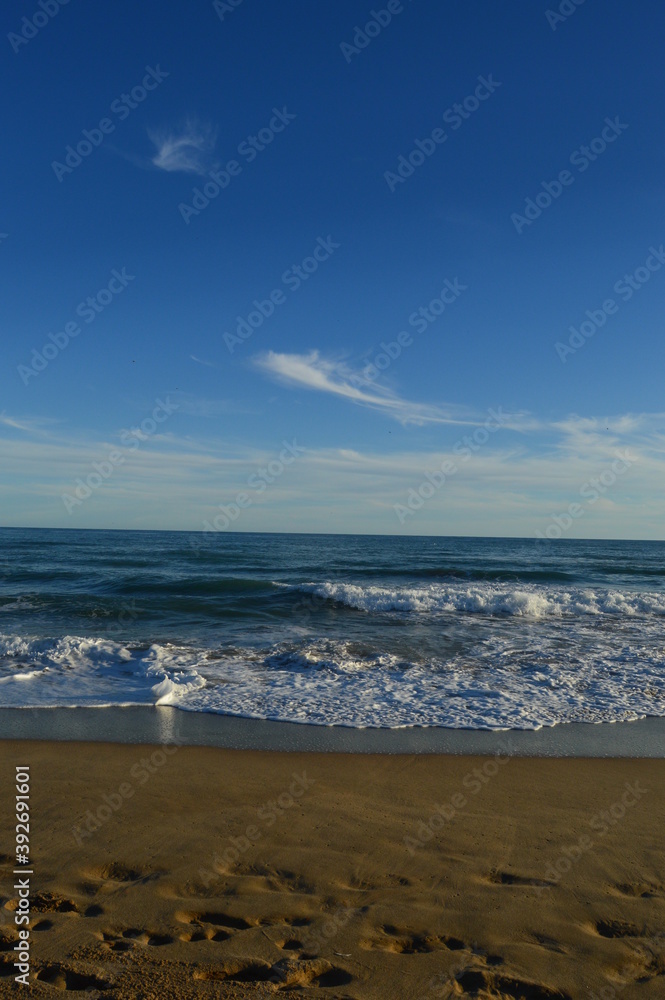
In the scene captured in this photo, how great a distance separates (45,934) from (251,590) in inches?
703

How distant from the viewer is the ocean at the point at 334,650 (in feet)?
24.8

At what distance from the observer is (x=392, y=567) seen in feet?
102

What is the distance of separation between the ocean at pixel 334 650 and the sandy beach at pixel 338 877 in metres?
1.83

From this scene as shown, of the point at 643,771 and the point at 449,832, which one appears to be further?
the point at 643,771

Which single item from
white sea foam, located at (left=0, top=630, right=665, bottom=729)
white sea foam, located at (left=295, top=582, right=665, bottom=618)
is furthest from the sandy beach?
white sea foam, located at (left=295, top=582, right=665, bottom=618)

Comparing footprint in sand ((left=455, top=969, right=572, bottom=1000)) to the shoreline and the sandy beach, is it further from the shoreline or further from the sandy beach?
the shoreline

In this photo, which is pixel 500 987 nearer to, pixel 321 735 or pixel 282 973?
pixel 282 973

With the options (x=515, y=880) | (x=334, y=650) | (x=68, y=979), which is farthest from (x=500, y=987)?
(x=334, y=650)

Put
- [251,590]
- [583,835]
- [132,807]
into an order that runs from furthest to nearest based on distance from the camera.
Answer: [251,590]
[132,807]
[583,835]

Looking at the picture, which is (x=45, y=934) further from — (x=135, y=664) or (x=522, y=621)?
(x=522, y=621)

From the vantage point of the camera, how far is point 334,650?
10.8m

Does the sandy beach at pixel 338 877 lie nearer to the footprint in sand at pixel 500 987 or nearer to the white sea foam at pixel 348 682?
the footprint in sand at pixel 500 987

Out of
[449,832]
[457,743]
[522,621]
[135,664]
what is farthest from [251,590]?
[449,832]

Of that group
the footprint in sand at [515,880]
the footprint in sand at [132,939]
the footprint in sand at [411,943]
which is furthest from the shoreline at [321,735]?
the footprint in sand at [132,939]
